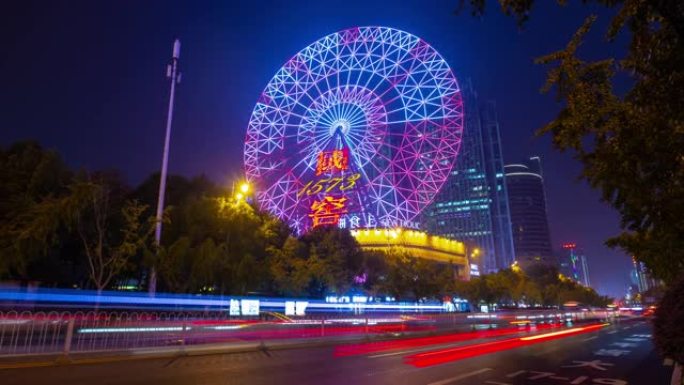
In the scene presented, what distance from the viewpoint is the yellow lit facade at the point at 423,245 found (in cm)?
8669

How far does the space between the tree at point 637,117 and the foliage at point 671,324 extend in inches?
91.7

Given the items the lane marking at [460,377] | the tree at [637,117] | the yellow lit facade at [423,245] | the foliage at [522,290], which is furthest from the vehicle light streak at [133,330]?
the yellow lit facade at [423,245]

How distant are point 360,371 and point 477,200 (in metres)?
166

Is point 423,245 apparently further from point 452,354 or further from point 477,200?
point 452,354

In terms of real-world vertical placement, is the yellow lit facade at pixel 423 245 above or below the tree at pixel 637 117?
above

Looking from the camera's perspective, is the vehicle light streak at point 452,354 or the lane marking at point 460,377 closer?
the lane marking at point 460,377

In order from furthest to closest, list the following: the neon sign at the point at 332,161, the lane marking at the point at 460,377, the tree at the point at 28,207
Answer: the neon sign at the point at 332,161, the tree at the point at 28,207, the lane marking at the point at 460,377

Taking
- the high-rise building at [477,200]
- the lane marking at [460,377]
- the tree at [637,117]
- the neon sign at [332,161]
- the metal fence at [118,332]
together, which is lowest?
the lane marking at [460,377]


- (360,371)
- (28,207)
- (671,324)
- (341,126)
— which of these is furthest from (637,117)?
(341,126)

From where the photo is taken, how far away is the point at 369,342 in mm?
21359

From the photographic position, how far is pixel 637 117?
23.6 ft

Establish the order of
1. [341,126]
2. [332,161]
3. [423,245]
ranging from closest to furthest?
[341,126] → [332,161] → [423,245]

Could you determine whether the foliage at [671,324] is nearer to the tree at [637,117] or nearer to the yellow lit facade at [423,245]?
the tree at [637,117]

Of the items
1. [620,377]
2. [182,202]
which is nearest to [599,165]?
[620,377]
